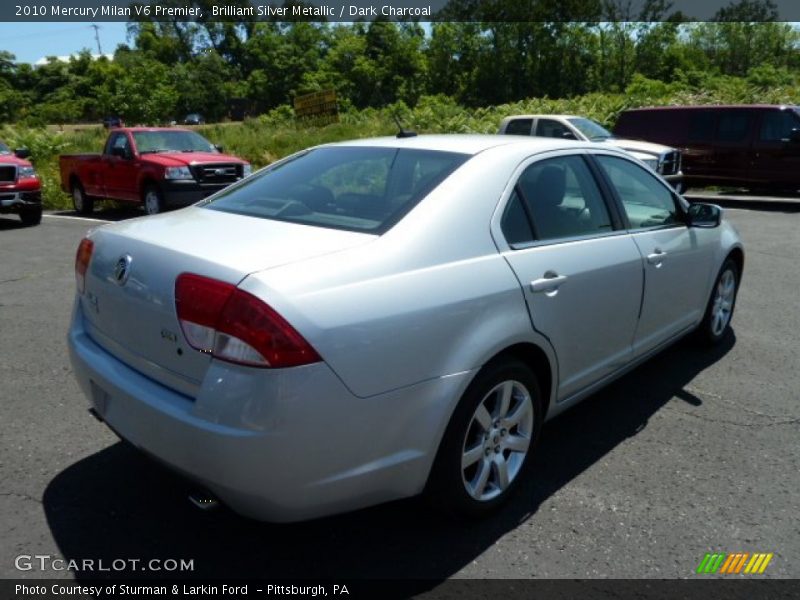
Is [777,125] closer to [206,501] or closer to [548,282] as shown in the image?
[548,282]

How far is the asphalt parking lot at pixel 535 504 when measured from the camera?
8.77 ft

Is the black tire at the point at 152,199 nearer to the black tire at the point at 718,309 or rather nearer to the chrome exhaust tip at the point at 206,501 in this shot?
the black tire at the point at 718,309

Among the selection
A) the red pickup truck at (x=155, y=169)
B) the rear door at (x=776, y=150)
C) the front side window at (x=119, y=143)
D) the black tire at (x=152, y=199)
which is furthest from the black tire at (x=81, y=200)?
the rear door at (x=776, y=150)

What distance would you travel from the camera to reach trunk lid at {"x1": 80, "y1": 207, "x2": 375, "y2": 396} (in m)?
2.39

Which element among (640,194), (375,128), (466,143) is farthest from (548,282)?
(375,128)

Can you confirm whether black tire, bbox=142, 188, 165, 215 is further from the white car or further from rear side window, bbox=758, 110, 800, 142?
rear side window, bbox=758, 110, 800, 142

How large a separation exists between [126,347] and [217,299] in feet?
2.13

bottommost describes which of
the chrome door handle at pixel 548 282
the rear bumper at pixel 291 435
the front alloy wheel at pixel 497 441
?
the front alloy wheel at pixel 497 441

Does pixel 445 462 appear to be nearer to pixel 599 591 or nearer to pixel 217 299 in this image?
pixel 599 591

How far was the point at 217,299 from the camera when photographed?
228 cm

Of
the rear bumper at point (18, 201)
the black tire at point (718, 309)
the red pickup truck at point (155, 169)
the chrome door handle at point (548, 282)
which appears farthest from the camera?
the red pickup truck at point (155, 169)

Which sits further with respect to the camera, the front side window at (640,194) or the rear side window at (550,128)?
the rear side window at (550,128)

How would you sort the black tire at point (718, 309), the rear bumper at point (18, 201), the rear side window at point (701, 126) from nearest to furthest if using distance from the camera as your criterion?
the black tire at point (718, 309) < the rear bumper at point (18, 201) < the rear side window at point (701, 126)
